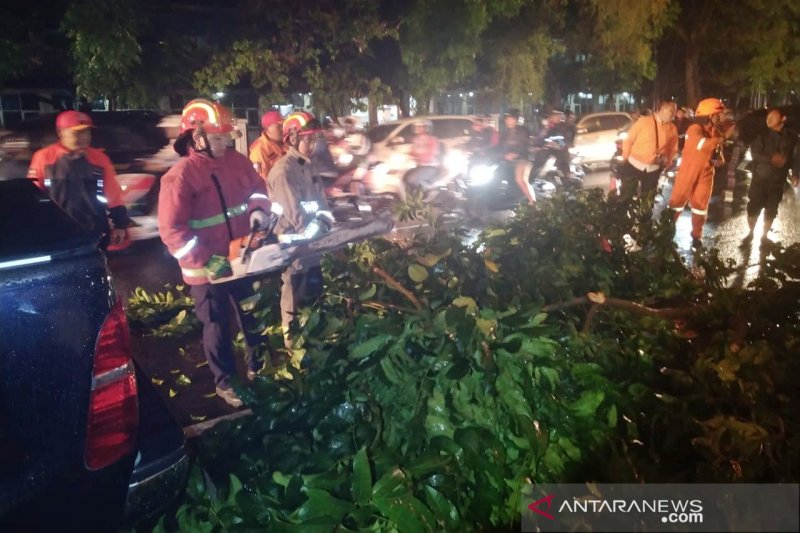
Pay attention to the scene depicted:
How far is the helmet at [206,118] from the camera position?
14.6 feet

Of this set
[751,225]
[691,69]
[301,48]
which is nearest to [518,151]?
[751,225]

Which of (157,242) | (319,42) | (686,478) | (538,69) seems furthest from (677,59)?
(686,478)

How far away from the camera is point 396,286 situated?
9.57 feet

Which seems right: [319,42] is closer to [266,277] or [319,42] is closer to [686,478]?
[266,277]

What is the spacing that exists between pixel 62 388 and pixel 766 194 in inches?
349

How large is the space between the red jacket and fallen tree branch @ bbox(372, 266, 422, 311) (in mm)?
1749

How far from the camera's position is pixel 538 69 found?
19.4 meters

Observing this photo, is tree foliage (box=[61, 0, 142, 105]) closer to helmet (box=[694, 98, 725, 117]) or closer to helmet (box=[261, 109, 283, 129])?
helmet (box=[261, 109, 283, 129])

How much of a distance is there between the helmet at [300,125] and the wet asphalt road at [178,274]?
54.5 inches

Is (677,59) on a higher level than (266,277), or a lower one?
higher

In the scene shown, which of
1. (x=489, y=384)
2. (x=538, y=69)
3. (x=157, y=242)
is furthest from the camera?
(x=538, y=69)

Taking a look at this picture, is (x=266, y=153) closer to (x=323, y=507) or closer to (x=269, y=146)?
(x=269, y=146)

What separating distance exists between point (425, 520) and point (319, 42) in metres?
14.9

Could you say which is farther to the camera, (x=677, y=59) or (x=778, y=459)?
(x=677, y=59)
